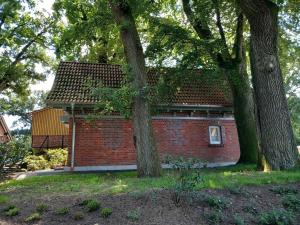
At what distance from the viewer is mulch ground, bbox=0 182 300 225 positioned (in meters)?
5.91

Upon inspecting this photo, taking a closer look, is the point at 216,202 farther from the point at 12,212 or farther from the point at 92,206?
the point at 12,212

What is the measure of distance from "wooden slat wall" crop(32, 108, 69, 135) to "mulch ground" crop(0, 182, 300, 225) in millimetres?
29616

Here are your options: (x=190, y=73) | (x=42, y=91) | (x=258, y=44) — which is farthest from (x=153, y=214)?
(x=42, y=91)

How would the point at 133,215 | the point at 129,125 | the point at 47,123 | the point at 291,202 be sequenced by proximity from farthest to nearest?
the point at 47,123 < the point at 129,125 < the point at 291,202 < the point at 133,215

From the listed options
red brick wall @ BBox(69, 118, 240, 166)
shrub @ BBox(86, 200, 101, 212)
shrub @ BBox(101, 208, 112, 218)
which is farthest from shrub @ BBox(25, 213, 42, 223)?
red brick wall @ BBox(69, 118, 240, 166)

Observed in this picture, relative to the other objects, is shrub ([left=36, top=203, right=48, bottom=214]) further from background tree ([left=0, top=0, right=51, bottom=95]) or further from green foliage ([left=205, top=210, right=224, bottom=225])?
background tree ([left=0, top=0, right=51, bottom=95])

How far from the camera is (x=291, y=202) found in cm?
680

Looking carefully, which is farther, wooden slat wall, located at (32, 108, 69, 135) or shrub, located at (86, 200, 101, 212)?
wooden slat wall, located at (32, 108, 69, 135)

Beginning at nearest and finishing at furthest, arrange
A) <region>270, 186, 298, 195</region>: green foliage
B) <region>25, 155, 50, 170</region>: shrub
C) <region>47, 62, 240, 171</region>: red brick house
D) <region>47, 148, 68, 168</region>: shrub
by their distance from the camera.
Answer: <region>270, 186, 298, 195</region>: green foliage → <region>47, 62, 240, 171</region>: red brick house → <region>25, 155, 50, 170</region>: shrub → <region>47, 148, 68, 168</region>: shrub

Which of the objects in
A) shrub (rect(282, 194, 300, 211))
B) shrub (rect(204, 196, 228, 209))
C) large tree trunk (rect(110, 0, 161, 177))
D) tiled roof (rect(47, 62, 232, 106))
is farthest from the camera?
tiled roof (rect(47, 62, 232, 106))

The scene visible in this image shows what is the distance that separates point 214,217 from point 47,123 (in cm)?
3360

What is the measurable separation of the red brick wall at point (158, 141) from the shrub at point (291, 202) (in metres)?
10.9

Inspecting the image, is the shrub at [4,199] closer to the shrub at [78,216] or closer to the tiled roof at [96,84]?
the shrub at [78,216]

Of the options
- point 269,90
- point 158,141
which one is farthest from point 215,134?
point 269,90
